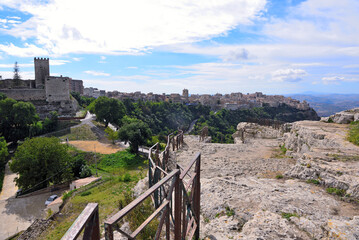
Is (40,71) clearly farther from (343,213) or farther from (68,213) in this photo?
(343,213)

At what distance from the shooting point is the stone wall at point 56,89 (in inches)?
1781

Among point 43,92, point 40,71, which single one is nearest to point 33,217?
point 43,92

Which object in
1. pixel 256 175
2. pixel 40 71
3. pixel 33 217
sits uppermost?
pixel 40 71

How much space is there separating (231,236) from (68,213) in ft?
32.0

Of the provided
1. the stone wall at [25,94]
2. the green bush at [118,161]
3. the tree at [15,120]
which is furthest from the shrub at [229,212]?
the stone wall at [25,94]

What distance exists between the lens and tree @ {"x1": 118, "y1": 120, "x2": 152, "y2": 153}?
87.2 ft

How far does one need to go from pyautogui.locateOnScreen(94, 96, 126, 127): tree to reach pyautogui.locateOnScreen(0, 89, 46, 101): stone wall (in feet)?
52.9

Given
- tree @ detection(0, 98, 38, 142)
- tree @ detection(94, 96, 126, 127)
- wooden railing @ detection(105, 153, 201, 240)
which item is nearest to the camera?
wooden railing @ detection(105, 153, 201, 240)

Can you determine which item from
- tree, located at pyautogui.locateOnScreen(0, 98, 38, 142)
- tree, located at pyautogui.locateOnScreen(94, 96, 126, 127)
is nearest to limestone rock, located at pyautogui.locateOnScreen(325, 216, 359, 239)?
tree, located at pyautogui.locateOnScreen(94, 96, 126, 127)

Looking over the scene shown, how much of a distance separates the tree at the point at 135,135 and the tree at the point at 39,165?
8.29 meters

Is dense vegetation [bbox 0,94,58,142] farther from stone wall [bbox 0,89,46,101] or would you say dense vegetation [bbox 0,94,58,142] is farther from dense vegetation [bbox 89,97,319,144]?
A: dense vegetation [bbox 89,97,319,144]

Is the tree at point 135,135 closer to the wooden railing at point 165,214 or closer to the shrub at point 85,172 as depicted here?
the shrub at point 85,172

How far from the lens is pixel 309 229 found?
4152mm

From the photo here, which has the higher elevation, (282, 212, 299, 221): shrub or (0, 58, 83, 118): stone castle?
(0, 58, 83, 118): stone castle
